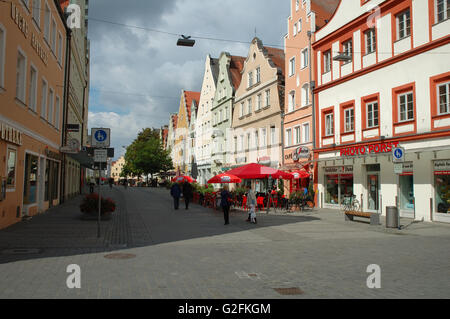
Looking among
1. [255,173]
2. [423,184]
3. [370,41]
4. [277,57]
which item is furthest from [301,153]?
[277,57]

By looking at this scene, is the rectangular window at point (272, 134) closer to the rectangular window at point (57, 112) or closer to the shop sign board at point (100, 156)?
the rectangular window at point (57, 112)

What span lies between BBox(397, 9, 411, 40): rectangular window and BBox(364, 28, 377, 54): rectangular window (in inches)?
65.9

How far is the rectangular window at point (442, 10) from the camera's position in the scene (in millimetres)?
16516

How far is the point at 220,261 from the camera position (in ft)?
27.2

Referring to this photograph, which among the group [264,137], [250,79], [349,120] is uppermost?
[250,79]

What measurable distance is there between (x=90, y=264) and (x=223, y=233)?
6.00m

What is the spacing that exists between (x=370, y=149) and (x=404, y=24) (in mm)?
6170

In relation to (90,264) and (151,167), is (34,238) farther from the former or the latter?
(151,167)

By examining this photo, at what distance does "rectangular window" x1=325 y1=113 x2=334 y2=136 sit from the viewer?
80.6 ft

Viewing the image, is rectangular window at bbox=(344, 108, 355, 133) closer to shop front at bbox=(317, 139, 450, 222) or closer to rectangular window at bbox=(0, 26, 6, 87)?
shop front at bbox=(317, 139, 450, 222)

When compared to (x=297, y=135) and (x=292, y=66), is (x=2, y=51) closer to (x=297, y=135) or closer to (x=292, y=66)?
(x=297, y=135)

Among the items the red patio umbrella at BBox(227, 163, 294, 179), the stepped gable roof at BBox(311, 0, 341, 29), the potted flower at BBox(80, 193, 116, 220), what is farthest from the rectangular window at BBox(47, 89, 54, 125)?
the stepped gable roof at BBox(311, 0, 341, 29)

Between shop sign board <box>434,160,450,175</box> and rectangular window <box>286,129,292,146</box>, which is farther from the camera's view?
rectangular window <box>286,129,292,146</box>
